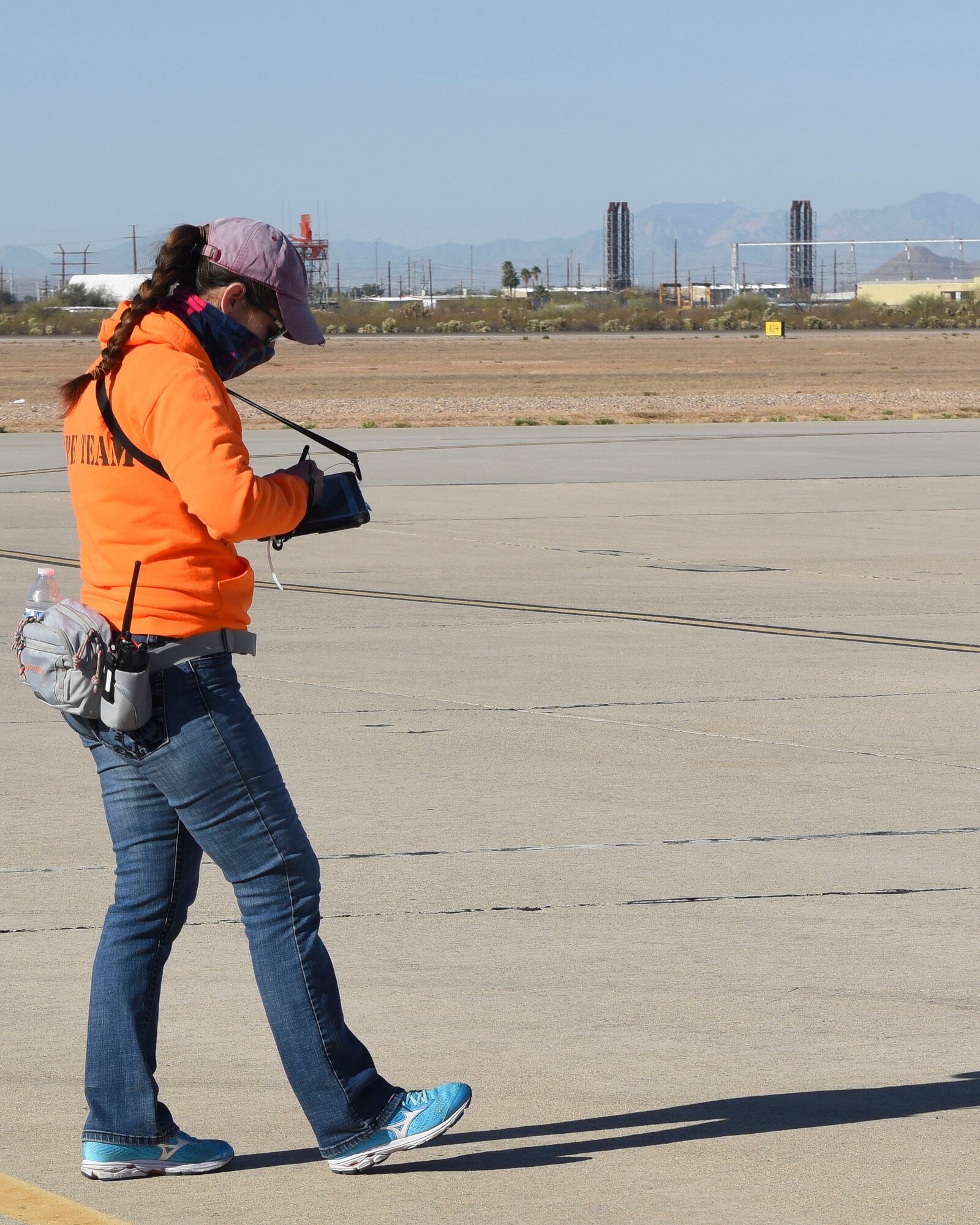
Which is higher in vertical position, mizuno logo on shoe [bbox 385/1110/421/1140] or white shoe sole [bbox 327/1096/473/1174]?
mizuno logo on shoe [bbox 385/1110/421/1140]

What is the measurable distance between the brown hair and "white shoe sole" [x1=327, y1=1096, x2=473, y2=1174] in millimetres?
1691

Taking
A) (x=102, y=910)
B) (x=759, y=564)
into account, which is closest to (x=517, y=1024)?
(x=102, y=910)

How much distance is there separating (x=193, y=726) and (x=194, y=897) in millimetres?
452

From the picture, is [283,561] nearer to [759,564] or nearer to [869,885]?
[759,564]

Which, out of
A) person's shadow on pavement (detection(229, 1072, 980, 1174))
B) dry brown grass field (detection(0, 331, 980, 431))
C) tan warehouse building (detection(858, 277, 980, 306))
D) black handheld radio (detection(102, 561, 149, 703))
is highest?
tan warehouse building (detection(858, 277, 980, 306))

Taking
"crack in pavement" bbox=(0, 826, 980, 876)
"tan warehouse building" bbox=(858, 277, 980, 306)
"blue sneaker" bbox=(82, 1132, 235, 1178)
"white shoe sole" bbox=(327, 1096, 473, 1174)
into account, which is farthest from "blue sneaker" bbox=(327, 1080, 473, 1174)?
"tan warehouse building" bbox=(858, 277, 980, 306)

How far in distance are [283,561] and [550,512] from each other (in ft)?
13.2

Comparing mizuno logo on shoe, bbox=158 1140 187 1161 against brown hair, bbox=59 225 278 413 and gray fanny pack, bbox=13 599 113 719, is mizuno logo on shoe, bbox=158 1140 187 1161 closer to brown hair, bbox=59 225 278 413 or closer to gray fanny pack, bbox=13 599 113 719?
gray fanny pack, bbox=13 599 113 719

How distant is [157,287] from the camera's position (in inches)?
155

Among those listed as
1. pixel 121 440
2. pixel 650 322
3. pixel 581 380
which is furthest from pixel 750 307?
pixel 121 440

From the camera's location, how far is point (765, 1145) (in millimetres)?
4109

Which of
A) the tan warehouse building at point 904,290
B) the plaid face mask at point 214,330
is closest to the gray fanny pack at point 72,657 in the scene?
the plaid face mask at point 214,330

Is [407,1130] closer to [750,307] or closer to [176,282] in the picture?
[176,282]

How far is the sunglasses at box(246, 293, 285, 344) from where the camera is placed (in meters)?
4.00
